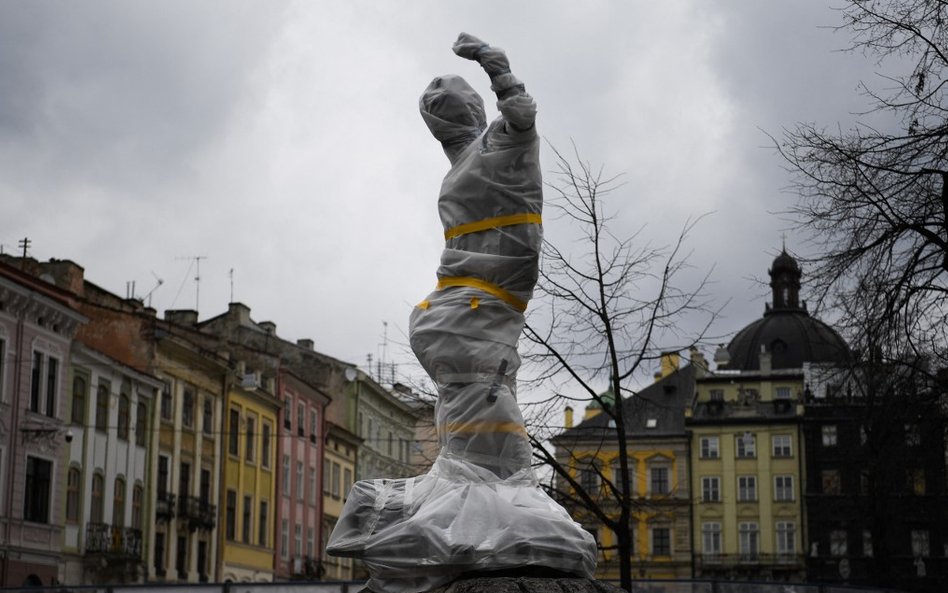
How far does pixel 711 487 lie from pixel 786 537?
471 cm

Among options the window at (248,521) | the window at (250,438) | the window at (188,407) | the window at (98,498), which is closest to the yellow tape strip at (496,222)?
the window at (98,498)

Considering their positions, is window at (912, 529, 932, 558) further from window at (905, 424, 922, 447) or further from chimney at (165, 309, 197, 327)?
window at (905, 424, 922, 447)

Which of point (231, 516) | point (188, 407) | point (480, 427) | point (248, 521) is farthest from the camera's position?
point (248, 521)

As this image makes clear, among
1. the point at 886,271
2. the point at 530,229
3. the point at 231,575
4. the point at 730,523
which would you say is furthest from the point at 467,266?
the point at 730,523

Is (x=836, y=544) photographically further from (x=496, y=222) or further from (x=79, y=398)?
(x=496, y=222)

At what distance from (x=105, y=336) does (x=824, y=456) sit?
4453 centimetres

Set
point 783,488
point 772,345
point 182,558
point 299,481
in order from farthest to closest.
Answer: point 772,345, point 783,488, point 299,481, point 182,558

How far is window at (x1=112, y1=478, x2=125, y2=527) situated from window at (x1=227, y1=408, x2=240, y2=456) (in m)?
8.34

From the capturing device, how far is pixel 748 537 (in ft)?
259

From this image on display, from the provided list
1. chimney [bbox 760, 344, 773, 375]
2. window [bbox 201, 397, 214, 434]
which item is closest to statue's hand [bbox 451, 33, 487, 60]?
window [bbox 201, 397, 214, 434]

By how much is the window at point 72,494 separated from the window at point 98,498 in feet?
2.52

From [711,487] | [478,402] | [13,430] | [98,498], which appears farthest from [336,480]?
[478,402]

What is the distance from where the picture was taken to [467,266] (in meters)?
10.1

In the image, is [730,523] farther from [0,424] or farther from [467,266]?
[467,266]
